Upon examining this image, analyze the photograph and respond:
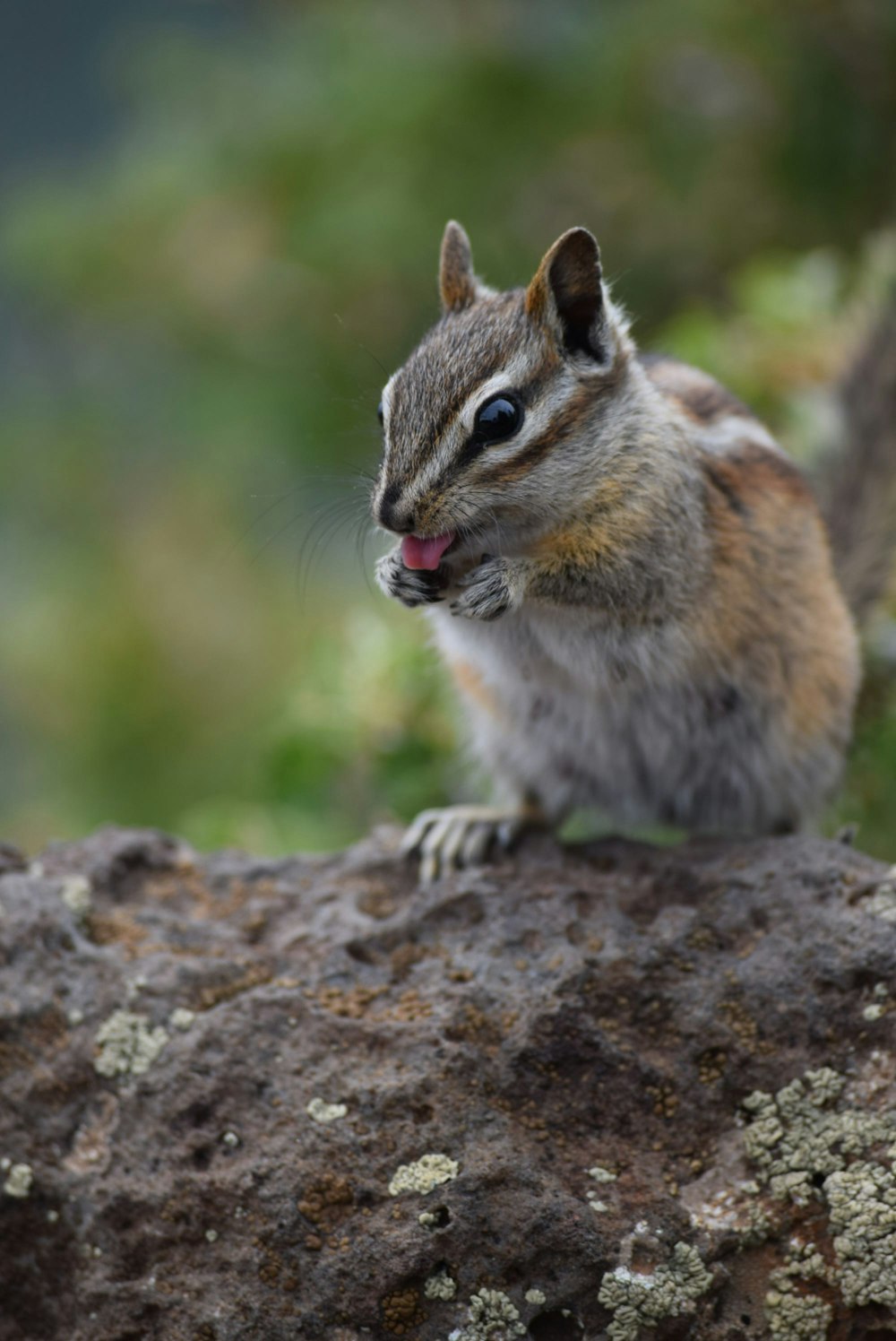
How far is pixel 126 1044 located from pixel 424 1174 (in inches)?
25.0

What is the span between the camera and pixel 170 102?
28.1ft

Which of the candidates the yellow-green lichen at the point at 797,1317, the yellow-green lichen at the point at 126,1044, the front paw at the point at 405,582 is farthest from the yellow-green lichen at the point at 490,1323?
the front paw at the point at 405,582

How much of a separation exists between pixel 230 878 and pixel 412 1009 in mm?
667

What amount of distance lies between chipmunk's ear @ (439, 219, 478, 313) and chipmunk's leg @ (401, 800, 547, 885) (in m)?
1.15

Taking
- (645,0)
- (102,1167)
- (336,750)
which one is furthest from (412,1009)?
(645,0)

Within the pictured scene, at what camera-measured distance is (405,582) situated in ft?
9.65

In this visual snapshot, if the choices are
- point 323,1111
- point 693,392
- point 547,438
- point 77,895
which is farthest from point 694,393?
point 323,1111

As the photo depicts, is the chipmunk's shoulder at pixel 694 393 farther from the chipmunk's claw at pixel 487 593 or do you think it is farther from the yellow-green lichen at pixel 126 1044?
the yellow-green lichen at pixel 126 1044

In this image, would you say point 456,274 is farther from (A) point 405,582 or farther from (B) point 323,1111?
(B) point 323,1111

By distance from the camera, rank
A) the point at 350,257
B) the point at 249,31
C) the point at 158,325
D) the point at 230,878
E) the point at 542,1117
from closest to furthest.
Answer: the point at 542,1117 → the point at 230,878 → the point at 350,257 → the point at 158,325 → the point at 249,31

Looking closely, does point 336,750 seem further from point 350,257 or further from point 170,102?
point 170,102

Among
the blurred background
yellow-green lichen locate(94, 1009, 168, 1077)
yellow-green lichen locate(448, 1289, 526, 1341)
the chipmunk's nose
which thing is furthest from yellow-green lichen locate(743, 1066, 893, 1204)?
the blurred background

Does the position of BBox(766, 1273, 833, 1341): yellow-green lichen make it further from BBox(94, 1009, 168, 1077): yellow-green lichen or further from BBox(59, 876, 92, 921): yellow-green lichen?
BBox(59, 876, 92, 921): yellow-green lichen

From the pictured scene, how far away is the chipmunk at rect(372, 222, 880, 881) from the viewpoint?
9.29ft
